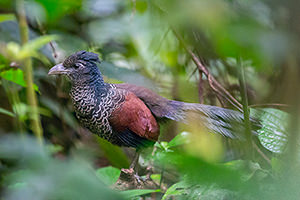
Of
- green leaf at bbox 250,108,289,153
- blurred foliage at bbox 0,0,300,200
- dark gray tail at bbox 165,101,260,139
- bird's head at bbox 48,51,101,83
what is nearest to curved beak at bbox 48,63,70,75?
bird's head at bbox 48,51,101,83

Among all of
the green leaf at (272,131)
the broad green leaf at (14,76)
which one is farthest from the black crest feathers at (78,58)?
the green leaf at (272,131)

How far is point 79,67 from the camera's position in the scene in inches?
80.1

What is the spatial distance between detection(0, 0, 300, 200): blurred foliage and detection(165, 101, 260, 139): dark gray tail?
0.07 meters

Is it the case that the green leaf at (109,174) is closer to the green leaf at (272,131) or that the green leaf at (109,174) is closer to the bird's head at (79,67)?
the bird's head at (79,67)

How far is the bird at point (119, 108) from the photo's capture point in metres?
2.03

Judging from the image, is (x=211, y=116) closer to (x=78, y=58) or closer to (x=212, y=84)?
(x=212, y=84)

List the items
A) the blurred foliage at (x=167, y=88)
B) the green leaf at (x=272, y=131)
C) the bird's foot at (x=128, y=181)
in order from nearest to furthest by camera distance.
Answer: the blurred foliage at (x=167, y=88) → the green leaf at (x=272, y=131) → the bird's foot at (x=128, y=181)

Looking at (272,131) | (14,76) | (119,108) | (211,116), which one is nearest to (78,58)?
(119,108)

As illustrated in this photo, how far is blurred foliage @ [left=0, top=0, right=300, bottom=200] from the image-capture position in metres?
0.57

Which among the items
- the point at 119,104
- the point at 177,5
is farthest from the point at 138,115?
the point at 177,5

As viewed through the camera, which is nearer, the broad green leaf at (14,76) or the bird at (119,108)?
the bird at (119,108)

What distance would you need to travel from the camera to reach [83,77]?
2080mm

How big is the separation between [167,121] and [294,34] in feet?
5.96

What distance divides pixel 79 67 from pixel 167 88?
1233mm
